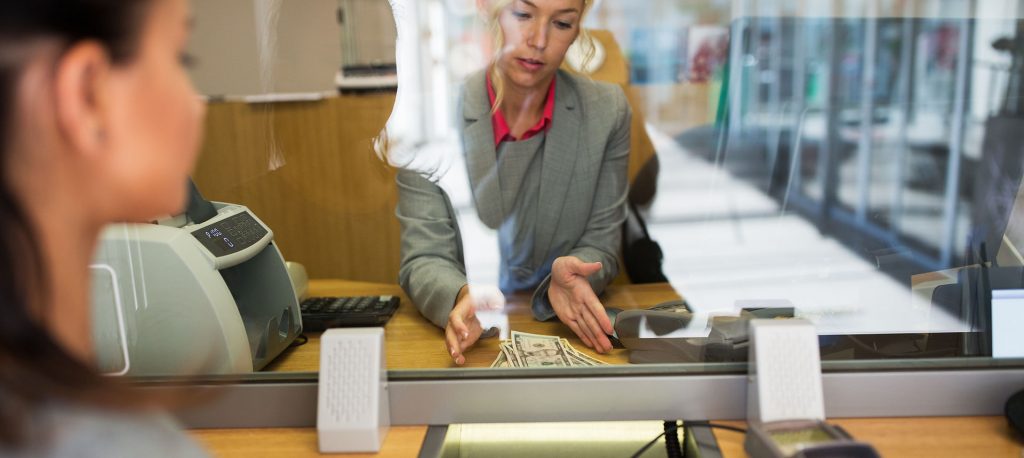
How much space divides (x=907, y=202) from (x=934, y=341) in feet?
1.74

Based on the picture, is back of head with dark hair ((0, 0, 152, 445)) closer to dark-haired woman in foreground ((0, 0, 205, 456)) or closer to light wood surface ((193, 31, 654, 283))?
dark-haired woman in foreground ((0, 0, 205, 456))

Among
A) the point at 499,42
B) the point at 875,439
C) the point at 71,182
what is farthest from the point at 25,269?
the point at 875,439

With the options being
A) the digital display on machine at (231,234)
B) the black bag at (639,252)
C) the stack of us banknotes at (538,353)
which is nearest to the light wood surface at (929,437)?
the stack of us banknotes at (538,353)

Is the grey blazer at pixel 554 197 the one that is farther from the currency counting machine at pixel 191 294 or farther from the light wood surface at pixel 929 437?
the light wood surface at pixel 929 437

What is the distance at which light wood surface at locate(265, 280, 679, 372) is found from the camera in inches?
40.8

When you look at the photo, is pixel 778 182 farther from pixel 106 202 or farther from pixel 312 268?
pixel 106 202

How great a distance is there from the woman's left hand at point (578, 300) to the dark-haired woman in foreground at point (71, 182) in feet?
2.07

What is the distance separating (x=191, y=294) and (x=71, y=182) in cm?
49

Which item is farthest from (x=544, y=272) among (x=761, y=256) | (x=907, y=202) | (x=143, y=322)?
(x=907, y=202)

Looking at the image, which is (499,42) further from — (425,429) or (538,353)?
(425,429)

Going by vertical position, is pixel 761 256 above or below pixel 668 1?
below

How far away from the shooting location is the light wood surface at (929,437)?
0.90m

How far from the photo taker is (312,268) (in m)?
1.07

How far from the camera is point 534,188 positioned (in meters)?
1.17
